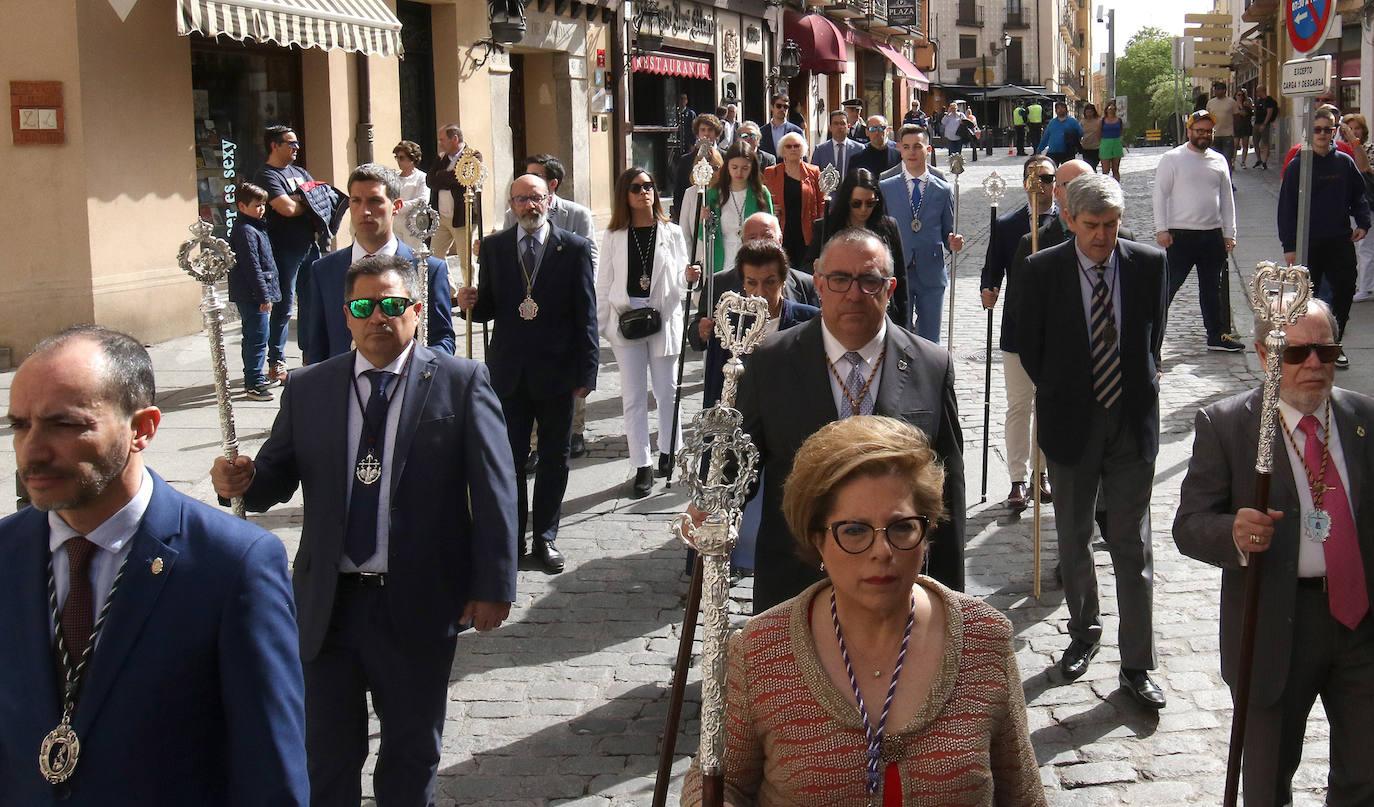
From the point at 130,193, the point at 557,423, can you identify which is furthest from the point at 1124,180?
the point at 557,423


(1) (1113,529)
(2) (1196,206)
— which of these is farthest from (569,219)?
(2) (1196,206)

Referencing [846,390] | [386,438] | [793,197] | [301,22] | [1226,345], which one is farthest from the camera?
[301,22]

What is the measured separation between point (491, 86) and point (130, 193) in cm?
806

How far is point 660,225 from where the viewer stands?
1012 centimetres

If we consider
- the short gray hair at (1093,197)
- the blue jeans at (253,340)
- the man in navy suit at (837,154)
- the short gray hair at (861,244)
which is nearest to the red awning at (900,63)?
the man in navy suit at (837,154)

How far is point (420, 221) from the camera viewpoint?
Answer: 309 inches

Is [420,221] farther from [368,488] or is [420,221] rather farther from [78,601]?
[78,601]

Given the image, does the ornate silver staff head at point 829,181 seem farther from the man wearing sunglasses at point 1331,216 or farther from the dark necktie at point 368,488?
the dark necktie at point 368,488

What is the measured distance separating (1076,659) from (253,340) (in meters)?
7.90

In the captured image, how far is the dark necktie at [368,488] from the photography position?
490 centimetres

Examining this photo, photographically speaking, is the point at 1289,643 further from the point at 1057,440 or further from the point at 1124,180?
the point at 1124,180

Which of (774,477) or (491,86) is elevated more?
(491,86)

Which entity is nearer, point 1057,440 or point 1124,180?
point 1057,440

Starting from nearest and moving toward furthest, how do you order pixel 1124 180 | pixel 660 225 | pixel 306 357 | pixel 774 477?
pixel 774 477, pixel 306 357, pixel 660 225, pixel 1124 180
